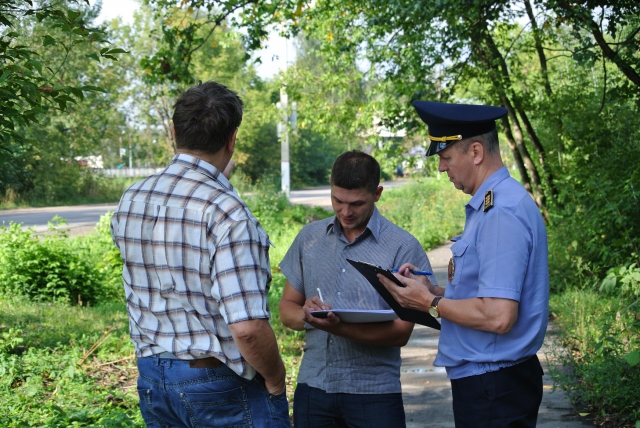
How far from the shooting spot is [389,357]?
321 centimetres

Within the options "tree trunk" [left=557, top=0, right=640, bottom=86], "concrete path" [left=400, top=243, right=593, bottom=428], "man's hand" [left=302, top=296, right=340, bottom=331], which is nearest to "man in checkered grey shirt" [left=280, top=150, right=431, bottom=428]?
"man's hand" [left=302, top=296, right=340, bottom=331]

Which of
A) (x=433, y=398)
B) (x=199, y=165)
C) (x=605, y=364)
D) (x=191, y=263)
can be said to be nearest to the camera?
(x=191, y=263)

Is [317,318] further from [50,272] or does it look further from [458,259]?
[50,272]

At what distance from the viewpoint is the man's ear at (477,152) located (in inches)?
110

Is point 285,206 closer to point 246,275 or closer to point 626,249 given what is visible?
point 626,249

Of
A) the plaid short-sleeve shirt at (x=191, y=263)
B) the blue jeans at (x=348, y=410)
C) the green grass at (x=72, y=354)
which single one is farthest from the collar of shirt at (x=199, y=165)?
the green grass at (x=72, y=354)

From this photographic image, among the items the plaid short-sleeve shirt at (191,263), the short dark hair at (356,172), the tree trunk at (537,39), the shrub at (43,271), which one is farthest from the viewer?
the tree trunk at (537,39)

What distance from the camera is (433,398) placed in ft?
20.0

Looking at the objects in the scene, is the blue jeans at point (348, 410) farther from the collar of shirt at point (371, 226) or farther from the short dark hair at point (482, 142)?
the short dark hair at point (482, 142)

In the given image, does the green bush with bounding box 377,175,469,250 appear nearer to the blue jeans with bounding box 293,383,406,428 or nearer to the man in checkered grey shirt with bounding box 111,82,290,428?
the blue jeans with bounding box 293,383,406,428

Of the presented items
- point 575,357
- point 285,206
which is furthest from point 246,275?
point 285,206

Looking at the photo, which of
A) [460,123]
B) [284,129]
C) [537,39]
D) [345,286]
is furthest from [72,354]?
[284,129]

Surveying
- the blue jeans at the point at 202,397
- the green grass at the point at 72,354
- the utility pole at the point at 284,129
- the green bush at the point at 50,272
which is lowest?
the green grass at the point at 72,354

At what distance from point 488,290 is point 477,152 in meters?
0.55
